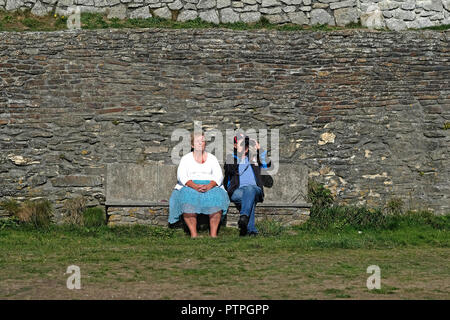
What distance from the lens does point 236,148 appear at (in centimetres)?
1083

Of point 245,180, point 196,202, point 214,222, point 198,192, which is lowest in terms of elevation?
point 214,222

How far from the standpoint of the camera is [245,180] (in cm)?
1062

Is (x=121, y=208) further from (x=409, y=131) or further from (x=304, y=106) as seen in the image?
(x=409, y=131)

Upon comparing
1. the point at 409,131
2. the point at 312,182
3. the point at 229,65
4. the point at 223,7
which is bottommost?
the point at 312,182

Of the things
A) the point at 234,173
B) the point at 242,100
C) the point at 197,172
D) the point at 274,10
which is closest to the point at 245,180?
the point at 234,173

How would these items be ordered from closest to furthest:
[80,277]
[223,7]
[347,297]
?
[347,297] < [80,277] < [223,7]

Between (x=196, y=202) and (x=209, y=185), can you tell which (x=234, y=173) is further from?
(x=196, y=202)

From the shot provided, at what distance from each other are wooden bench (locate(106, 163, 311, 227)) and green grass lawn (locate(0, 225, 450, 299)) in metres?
0.27

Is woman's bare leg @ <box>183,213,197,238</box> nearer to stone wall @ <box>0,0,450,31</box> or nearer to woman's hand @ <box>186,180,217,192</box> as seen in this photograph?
woman's hand @ <box>186,180,217,192</box>

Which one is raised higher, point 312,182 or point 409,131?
point 409,131

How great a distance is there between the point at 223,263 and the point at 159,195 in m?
3.22

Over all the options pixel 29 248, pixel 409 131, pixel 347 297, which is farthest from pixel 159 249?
pixel 409 131

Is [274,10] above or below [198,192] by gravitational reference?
above

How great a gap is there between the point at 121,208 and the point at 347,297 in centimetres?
499
